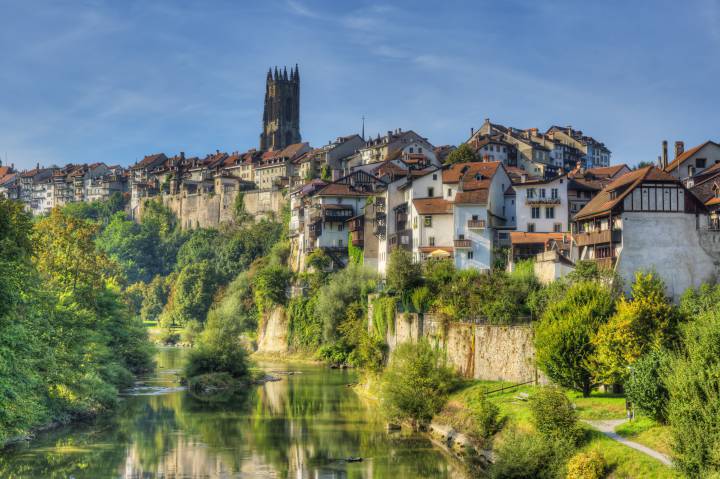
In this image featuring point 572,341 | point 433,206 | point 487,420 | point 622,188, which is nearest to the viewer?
point 487,420

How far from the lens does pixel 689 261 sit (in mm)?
50250

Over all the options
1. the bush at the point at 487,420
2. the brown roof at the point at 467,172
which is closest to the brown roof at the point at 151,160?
the brown roof at the point at 467,172

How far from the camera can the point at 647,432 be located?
3078 centimetres

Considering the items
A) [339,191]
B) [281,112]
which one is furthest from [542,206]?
[281,112]

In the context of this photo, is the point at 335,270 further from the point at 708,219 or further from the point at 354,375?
the point at 708,219

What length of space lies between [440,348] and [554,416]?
17502 mm

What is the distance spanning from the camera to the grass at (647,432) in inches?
1137

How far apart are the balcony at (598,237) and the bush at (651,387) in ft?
61.7

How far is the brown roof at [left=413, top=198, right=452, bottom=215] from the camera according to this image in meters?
70.9

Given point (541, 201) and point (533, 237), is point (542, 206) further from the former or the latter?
point (533, 237)

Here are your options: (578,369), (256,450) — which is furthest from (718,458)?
(256,450)

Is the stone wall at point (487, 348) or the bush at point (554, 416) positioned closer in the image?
the bush at point (554, 416)

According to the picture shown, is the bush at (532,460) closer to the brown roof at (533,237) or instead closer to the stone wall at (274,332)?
the brown roof at (533,237)

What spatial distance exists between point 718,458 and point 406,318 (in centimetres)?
3511
